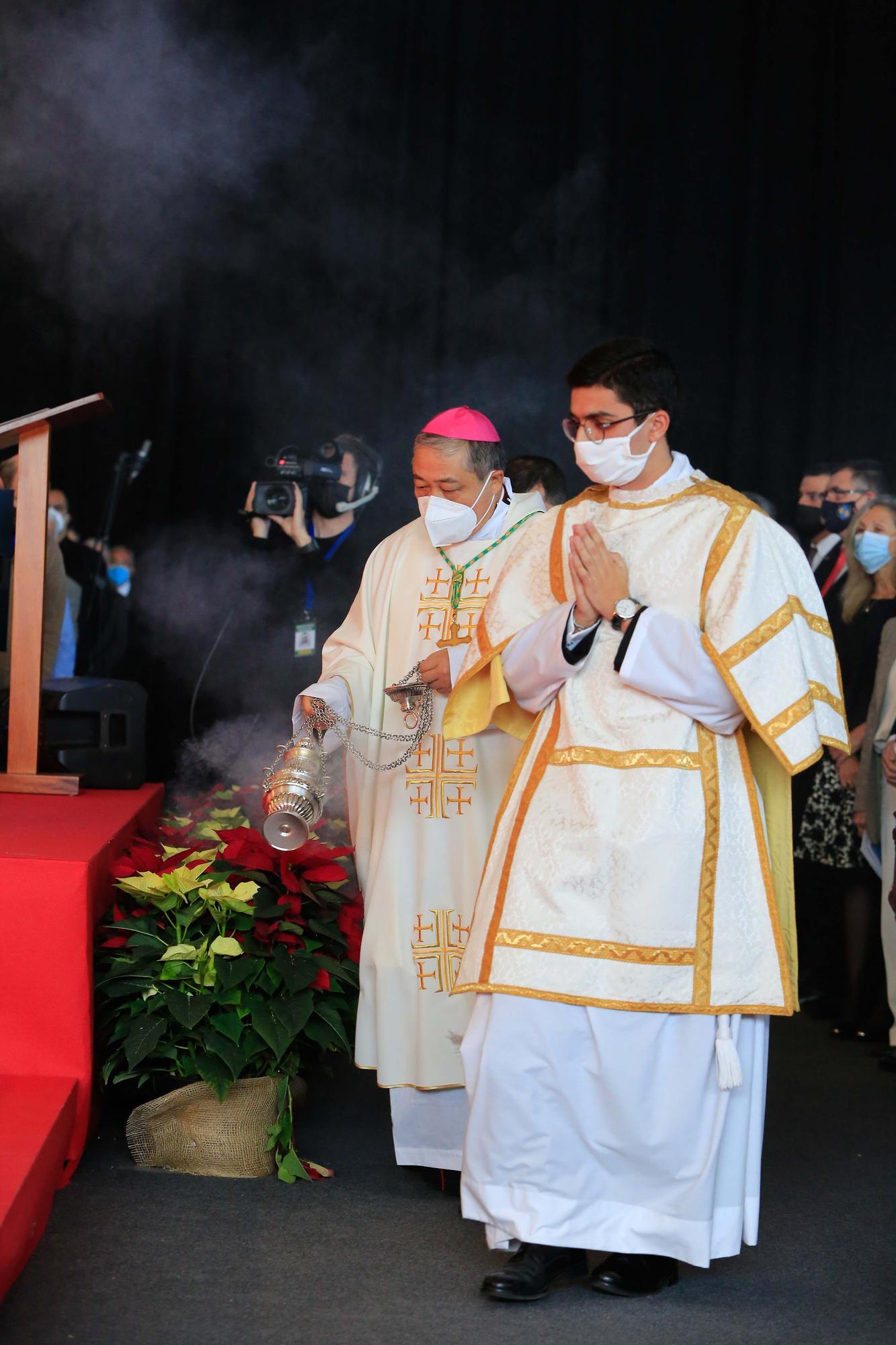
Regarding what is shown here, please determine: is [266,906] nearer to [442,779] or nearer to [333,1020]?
[333,1020]

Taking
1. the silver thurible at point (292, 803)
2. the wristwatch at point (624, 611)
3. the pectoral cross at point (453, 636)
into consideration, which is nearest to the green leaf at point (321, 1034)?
the silver thurible at point (292, 803)

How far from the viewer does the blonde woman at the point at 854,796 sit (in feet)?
15.7

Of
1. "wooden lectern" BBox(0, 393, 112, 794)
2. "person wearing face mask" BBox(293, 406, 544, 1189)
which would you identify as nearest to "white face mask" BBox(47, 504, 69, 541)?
"wooden lectern" BBox(0, 393, 112, 794)

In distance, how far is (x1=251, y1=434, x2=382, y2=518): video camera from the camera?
636cm

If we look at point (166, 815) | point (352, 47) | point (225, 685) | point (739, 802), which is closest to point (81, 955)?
point (739, 802)

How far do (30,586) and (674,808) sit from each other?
222 cm

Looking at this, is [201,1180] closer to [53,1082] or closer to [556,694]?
[53,1082]

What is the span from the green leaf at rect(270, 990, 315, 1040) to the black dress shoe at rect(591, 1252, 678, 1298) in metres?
0.81

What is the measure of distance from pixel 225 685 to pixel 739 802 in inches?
165

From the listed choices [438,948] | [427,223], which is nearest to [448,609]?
[438,948]

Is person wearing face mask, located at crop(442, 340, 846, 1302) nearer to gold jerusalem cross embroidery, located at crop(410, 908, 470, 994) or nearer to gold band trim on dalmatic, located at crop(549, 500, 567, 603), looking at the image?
gold band trim on dalmatic, located at crop(549, 500, 567, 603)

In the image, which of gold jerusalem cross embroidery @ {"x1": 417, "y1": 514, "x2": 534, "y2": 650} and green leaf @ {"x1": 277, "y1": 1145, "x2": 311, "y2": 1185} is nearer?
green leaf @ {"x1": 277, "y1": 1145, "x2": 311, "y2": 1185}

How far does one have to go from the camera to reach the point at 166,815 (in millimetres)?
4695

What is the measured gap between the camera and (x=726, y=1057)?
248 cm
